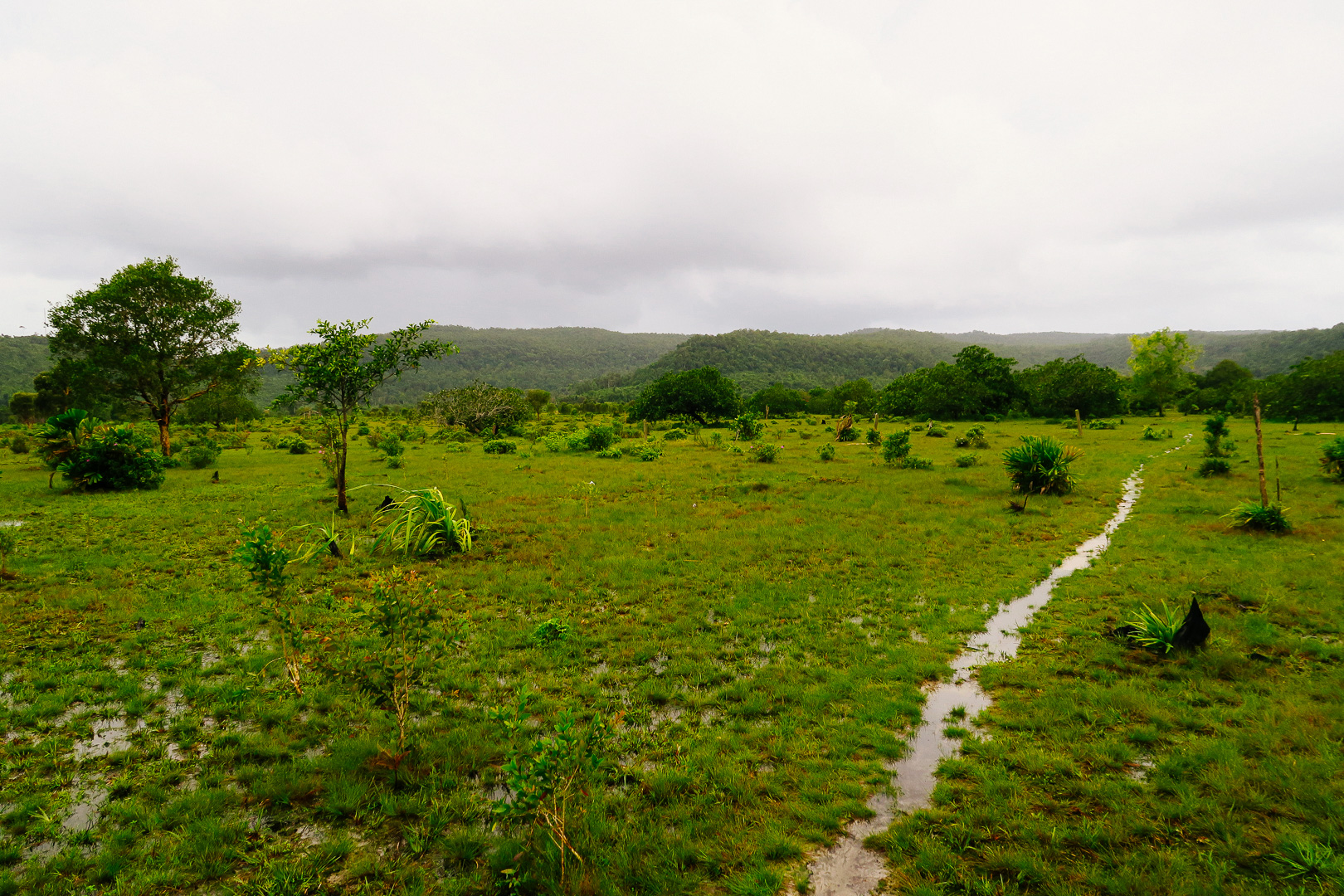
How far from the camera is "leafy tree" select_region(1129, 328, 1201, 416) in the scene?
2628 inches

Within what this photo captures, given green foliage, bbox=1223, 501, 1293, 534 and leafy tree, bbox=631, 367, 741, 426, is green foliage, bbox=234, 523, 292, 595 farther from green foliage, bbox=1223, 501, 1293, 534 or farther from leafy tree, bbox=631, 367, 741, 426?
leafy tree, bbox=631, 367, 741, 426

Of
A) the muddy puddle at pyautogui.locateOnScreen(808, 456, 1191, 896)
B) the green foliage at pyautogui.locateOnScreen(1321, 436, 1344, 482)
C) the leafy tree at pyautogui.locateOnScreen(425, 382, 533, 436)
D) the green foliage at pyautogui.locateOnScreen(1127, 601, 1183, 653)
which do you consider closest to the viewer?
the muddy puddle at pyautogui.locateOnScreen(808, 456, 1191, 896)

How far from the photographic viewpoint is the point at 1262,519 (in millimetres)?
12047

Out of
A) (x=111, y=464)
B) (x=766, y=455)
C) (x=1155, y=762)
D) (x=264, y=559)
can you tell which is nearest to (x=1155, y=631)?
(x=1155, y=762)

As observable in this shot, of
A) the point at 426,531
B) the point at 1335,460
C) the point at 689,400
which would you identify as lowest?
the point at 426,531

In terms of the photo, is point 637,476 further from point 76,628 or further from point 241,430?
point 241,430

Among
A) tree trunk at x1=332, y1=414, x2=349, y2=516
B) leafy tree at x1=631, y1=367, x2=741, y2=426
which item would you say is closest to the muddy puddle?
tree trunk at x1=332, y1=414, x2=349, y2=516

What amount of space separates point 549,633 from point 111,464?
20928 mm

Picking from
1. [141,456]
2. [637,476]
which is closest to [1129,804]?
[637,476]

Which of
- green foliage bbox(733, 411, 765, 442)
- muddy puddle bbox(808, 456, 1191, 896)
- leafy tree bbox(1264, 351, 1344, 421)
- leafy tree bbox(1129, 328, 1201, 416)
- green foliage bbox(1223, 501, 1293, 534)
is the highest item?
leafy tree bbox(1129, 328, 1201, 416)

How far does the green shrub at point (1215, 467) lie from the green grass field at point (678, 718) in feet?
25.4

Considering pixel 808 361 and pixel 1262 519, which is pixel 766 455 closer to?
pixel 1262 519

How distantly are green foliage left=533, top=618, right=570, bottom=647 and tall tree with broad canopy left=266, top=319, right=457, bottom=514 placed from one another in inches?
337

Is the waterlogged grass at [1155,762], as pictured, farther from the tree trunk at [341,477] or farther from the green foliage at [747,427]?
the green foliage at [747,427]
